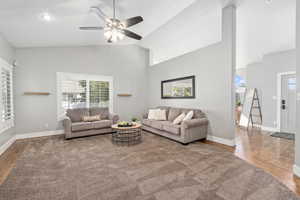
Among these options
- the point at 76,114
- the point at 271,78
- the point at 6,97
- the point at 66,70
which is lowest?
the point at 76,114

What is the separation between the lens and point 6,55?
3.76 m

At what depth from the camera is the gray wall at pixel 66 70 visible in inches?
176

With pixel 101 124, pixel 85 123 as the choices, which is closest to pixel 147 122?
pixel 101 124

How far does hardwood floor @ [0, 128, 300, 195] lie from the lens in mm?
2252

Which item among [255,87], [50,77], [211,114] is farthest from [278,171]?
[50,77]

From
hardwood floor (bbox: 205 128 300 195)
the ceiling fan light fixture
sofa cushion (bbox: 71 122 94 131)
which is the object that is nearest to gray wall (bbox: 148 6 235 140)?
hardwood floor (bbox: 205 128 300 195)

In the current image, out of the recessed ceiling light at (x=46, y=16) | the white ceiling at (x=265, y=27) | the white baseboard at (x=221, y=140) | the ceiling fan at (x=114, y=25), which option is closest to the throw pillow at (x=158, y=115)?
the white baseboard at (x=221, y=140)

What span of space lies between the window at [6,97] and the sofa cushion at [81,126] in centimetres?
151

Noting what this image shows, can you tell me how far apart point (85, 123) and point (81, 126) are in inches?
5.8

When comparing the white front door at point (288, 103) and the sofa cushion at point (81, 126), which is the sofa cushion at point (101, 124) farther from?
the white front door at point (288, 103)

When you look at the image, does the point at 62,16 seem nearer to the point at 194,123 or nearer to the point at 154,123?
the point at 154,123

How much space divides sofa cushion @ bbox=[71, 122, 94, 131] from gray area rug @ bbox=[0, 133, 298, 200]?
2.94 feet

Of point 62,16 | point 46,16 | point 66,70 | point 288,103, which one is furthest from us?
point 66,70

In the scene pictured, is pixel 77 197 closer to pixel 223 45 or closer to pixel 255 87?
pixel 223 45
